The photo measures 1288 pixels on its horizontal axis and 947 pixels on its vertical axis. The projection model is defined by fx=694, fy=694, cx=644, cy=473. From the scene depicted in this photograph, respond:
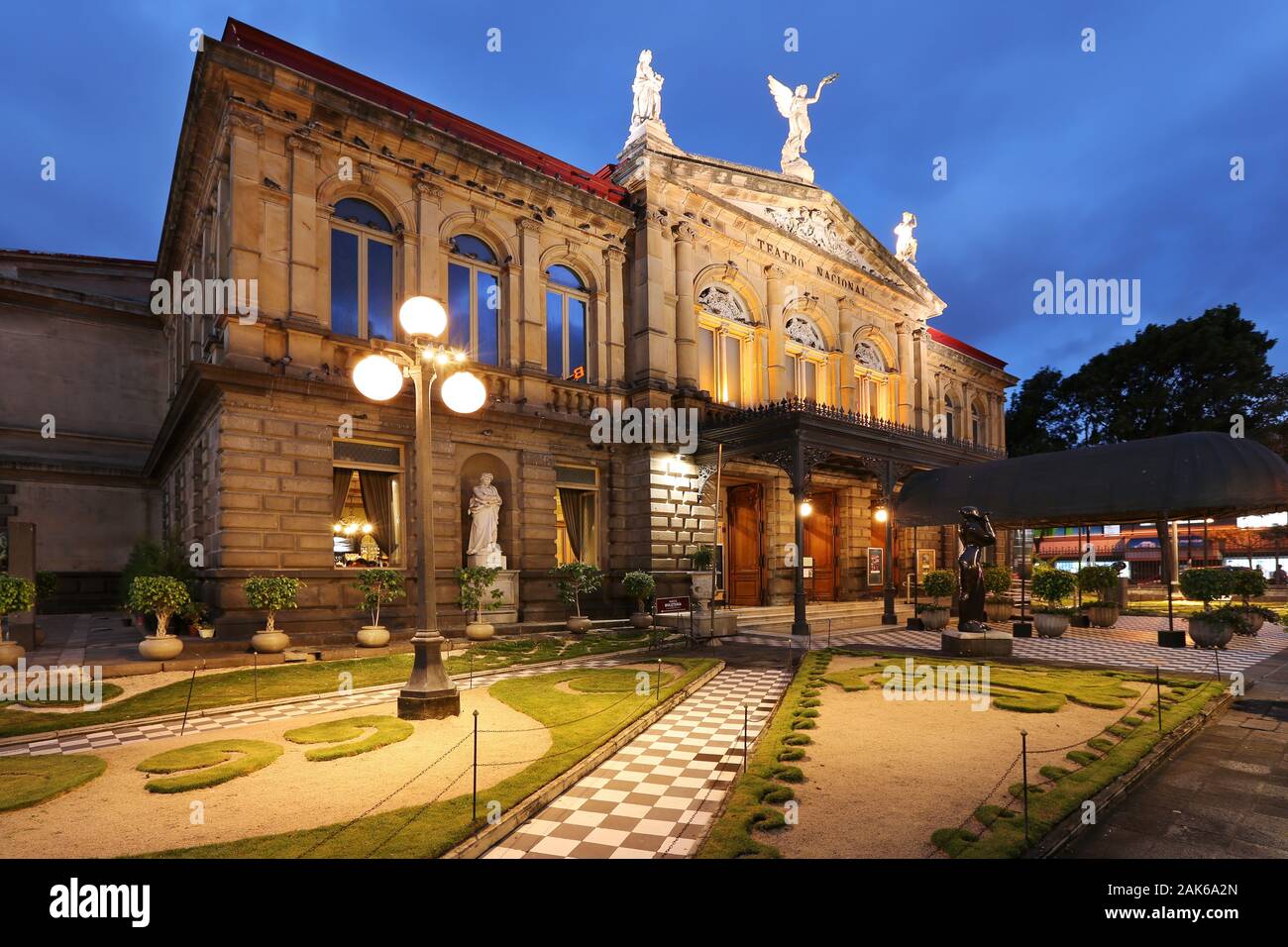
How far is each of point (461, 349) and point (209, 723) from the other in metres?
10.8

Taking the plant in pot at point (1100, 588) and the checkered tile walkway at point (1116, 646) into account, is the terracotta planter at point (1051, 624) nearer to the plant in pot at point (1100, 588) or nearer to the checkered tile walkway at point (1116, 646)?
the checkered tile walkway at point (1116, 646)

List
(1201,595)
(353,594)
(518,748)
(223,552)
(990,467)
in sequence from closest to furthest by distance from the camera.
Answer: (518,748)
(223,552)
(353,594)
(1201,595)
(990,467)

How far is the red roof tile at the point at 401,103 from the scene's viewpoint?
49.3ft

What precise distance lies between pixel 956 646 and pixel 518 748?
32.9ft

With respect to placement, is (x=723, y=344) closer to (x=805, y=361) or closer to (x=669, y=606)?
(x=805, y=361)

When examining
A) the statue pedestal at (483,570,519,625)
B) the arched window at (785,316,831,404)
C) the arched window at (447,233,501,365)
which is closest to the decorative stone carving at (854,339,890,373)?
the arched window at (785,316,831,404)

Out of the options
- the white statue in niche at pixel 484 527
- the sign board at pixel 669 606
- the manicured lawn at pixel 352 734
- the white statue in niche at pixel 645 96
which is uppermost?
the white statue in niche at pixel 645 96

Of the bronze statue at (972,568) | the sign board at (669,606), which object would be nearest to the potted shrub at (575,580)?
the sign board at (669,606)

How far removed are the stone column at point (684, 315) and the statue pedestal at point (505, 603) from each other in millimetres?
7871

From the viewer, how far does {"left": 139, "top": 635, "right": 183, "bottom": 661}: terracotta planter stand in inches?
453

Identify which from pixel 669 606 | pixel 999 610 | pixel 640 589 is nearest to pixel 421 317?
pixel 669 606
